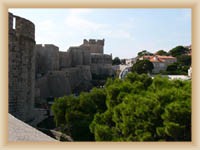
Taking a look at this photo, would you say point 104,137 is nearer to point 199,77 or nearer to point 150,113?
point 150,113

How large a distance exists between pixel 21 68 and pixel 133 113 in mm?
4169

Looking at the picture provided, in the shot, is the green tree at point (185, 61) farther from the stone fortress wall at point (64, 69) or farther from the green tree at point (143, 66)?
the stone fortress wall at point (64, 69)

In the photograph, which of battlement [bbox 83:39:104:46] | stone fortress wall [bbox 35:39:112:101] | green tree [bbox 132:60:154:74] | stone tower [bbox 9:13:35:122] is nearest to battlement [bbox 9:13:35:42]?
stone tower [bbox 9:13:35:122]

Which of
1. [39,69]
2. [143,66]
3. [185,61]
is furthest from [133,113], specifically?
[185,61]

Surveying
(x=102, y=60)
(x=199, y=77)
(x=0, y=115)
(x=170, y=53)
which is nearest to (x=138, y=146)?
(x=199, y=77)

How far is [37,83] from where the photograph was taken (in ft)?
93.2

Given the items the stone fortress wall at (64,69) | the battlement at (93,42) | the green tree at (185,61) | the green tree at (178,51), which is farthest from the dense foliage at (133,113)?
the green tree at (178,51)

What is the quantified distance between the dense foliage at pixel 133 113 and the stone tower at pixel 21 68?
2.13m

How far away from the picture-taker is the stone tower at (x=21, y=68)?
11.1m

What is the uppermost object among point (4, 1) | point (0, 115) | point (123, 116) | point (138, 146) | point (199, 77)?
point (4, 1)

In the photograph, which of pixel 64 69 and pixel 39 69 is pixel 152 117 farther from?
pixel 64 69

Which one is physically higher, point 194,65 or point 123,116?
point 194,65

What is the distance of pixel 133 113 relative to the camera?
34.7ft

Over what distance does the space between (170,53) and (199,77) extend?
69512mm
